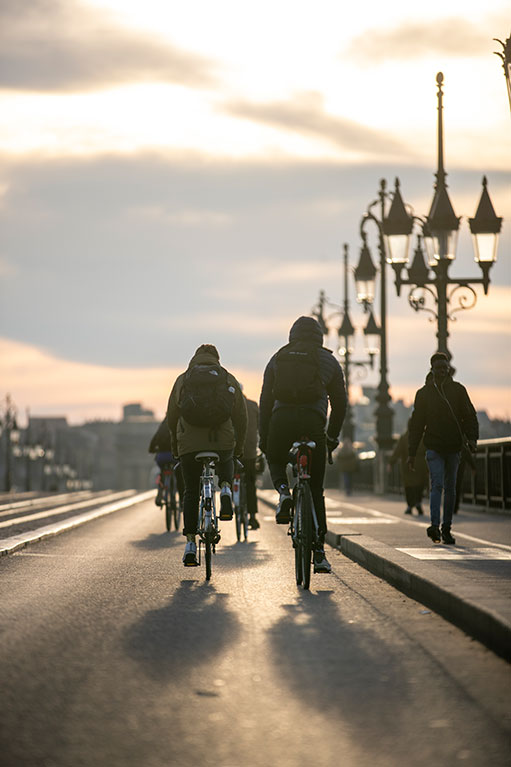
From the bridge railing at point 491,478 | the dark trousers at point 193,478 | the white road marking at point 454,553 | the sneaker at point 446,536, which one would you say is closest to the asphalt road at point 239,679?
the dark trousers at point 193,478

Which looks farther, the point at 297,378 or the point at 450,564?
the point at 450,564

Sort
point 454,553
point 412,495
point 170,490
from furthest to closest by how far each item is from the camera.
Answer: point 412,495 < point 170,490 < point 454,553

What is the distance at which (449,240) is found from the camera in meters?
19.8

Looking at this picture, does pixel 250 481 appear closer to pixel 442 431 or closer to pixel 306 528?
pixel 442 431

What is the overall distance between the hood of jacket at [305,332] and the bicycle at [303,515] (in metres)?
0.81

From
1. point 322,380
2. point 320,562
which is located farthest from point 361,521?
point 322,380

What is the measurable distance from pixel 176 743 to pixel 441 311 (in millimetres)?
15759

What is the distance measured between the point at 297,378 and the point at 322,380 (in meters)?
0.22

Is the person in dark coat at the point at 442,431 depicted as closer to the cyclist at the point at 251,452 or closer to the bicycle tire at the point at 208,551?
the cyclist at the point at 251,452

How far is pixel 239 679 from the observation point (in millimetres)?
5832

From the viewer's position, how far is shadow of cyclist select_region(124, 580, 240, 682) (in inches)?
247

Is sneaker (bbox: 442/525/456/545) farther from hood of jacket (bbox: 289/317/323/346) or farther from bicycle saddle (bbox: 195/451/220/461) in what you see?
hood of jacket (bbox: 289/317/323/346)

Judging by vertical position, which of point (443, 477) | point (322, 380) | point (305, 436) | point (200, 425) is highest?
point (322, 380)

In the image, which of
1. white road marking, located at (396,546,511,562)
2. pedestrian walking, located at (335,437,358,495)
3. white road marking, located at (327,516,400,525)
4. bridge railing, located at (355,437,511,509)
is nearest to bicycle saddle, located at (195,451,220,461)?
white road marking, located at (396,546,511,562)
